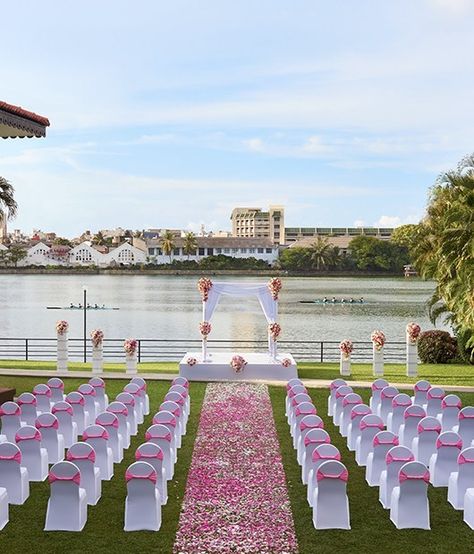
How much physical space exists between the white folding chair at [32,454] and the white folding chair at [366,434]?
5.06 metres

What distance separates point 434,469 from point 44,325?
168ft

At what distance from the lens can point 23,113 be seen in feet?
52.8

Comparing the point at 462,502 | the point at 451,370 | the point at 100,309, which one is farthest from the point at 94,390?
the point at 100,309

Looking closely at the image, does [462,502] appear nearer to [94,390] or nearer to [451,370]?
[94,390]

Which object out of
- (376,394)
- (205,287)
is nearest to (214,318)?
(205,287)

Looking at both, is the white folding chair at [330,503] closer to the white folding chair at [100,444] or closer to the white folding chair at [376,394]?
the white folding chair at [100,444]

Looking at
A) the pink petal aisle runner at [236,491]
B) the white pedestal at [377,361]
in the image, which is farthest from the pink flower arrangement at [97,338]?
the white pedestal at [377,361]

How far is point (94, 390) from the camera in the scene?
1622cm

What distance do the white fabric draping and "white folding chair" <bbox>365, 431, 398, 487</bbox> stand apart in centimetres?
1236

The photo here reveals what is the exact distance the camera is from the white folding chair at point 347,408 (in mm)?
14750

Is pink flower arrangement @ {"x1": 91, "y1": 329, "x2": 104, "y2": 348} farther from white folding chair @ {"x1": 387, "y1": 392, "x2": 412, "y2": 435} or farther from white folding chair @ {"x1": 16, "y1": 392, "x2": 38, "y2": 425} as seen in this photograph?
white folding chair @ {"x1": 387, "y1": 392, "x2": 412, "y2": 435}

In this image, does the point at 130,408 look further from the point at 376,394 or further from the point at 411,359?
the point at 411,359

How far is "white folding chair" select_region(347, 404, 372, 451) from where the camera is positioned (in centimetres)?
1364

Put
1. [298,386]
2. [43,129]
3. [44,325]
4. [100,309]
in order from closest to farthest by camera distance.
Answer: [298,386], [43,129], [44,325], [100,309]
